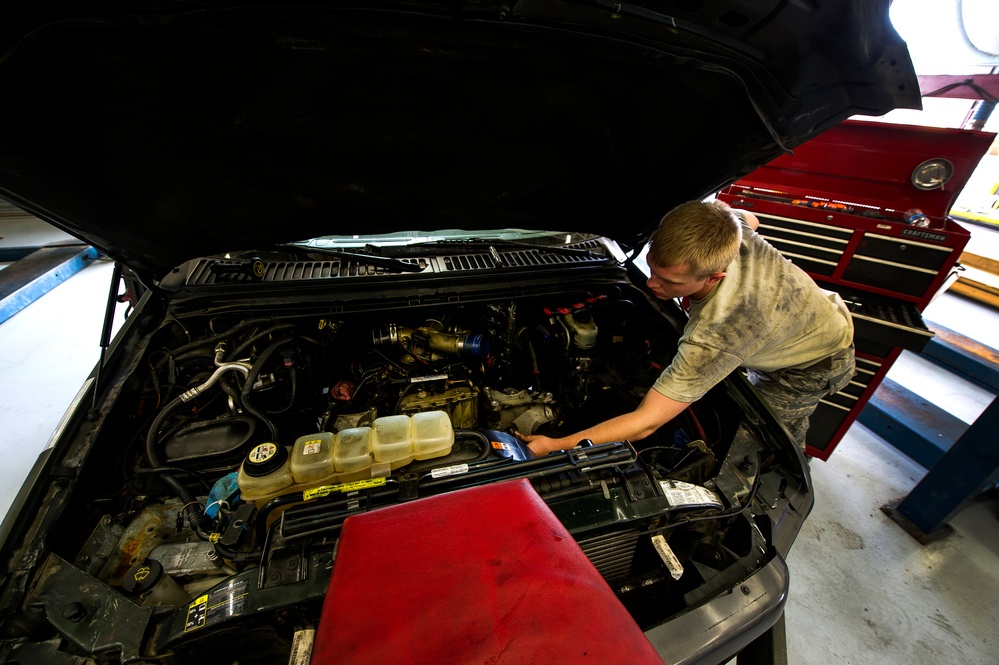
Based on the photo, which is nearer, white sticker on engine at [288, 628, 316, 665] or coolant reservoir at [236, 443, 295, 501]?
white sticker on engine at [288, 628, 316, 665]

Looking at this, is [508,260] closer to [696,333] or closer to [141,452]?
[696,333]

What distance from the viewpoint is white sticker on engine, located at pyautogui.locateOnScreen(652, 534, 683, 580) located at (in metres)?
0.87

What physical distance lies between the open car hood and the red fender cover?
0.93m

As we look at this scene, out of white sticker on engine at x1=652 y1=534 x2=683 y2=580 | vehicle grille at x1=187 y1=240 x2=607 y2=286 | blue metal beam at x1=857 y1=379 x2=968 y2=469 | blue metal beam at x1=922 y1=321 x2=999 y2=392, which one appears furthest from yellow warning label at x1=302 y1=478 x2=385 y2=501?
A: blue metal beam at x1=922 y1=321 x2=999 y2=392

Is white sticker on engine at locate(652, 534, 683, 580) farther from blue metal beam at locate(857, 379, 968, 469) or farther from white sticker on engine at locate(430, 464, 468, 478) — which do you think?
blue metal beam at locate(857, 379, 968, 469)

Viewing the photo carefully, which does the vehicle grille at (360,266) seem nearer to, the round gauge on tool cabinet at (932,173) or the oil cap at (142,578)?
the oil cap at (142,578)

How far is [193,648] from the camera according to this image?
734mm

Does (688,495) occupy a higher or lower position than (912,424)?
higher

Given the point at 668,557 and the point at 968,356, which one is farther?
the point at 968,356

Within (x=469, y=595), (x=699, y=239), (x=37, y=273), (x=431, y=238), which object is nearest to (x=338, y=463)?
(x=469, y=595)

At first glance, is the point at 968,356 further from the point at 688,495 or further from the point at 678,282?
the point at 688,495

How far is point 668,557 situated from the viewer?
89cm

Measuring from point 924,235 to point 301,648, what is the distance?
2.76 meters

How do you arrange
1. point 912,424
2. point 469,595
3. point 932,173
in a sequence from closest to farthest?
point 469,595
point 932,173
point 912,424
